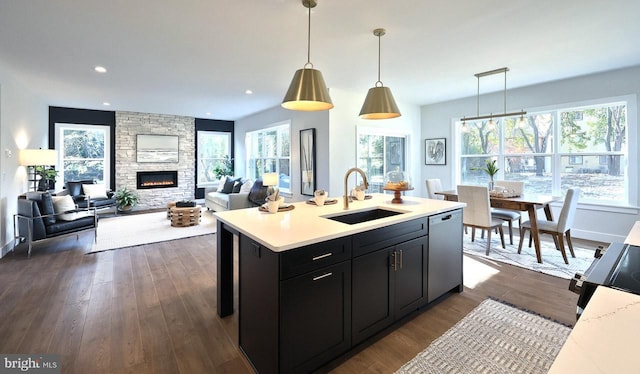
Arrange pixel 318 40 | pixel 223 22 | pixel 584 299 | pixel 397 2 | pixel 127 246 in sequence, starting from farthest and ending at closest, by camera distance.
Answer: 1. pixel 127 246
2. pixel 318 40
3. pixel 223 22
4. pixel 397 2
5. pixel 584 299

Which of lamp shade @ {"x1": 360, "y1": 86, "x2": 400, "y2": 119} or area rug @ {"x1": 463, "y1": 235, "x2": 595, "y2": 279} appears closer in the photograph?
lamp shade @ {"x1": 360, "y1": 86, "x2": 400, "y2": 119}

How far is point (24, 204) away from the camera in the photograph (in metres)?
4.07

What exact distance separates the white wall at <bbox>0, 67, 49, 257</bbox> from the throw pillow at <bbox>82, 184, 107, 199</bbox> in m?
1.27

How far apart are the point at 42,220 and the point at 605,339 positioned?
18.2 feet

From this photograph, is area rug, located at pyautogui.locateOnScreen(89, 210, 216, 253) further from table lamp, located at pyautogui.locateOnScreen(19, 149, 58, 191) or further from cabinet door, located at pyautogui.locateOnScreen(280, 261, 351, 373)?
cabinet door, located at pyautogui.locateOnScreen(280, 261, 351, 373)

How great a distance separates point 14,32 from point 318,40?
10.1 feet

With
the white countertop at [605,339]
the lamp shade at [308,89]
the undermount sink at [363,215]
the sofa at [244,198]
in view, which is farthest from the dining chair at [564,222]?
the sofa at [244,198]

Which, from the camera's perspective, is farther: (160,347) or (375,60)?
(375,60)

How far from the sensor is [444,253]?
2.68 meters

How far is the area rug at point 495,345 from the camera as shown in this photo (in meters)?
1.85

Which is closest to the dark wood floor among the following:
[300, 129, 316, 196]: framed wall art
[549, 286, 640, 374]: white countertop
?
[549, 286, 640, 374]: white countertop

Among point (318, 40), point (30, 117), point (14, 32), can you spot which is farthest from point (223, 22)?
point (30, 117)

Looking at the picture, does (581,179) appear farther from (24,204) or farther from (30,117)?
(30,117)

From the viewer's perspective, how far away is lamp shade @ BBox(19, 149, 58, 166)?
15.4 feet
